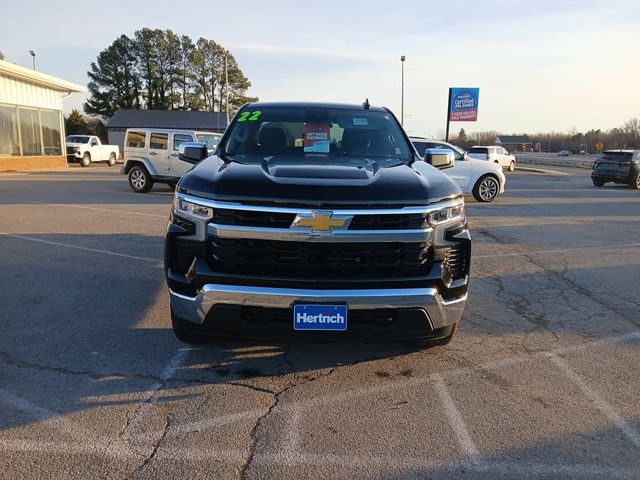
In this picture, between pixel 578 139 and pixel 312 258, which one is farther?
pixel 578 139

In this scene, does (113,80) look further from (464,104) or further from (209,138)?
(209,138)


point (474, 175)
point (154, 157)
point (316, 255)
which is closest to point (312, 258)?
point (316, 255)

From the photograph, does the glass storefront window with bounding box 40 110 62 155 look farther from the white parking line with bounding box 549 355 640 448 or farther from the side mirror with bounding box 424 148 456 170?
the white parking line with bounding box 549 355 640 448

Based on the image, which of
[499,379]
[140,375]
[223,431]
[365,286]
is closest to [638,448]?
[499,379]

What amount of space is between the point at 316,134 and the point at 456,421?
2.73 m

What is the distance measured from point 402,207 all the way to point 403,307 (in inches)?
24.3

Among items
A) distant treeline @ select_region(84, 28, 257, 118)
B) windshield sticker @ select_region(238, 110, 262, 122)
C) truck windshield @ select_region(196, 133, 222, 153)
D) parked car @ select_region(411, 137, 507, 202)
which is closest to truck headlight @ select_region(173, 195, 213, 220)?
windshield sticker @ select_region(238, 110, 262, 122)

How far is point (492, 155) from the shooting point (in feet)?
105

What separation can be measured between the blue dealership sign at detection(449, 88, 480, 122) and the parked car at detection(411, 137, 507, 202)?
26.8 meters

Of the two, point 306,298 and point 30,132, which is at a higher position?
point 30,132

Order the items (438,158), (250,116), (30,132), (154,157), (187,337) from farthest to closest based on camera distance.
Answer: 1. (30,132)
2. (154,157)
3. (250,116)
4. (438,158)
5. (187,337)

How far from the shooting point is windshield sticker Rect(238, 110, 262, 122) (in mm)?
4830

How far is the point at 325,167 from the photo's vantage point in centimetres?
363

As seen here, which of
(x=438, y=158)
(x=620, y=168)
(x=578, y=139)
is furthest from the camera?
(x=578, y=139)
